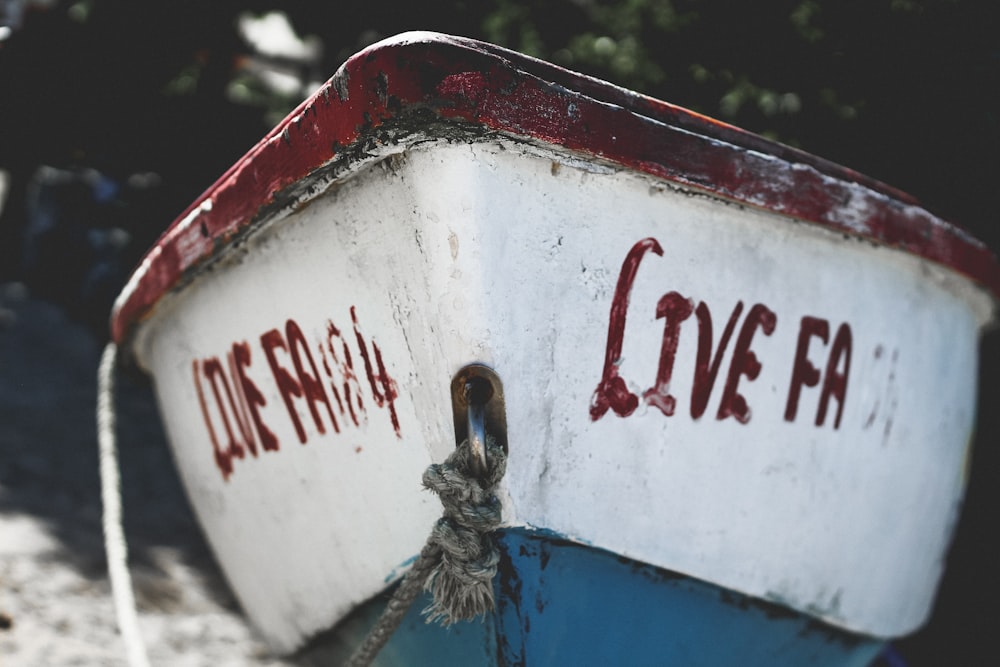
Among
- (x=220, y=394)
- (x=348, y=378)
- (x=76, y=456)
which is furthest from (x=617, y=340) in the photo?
(x=76, y=456)

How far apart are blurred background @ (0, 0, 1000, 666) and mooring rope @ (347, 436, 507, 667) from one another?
1906 mm

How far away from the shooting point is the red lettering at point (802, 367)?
138 centimetres

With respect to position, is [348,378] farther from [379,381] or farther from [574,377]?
[574,377]

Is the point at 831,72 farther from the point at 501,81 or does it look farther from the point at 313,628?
the point at 313,628

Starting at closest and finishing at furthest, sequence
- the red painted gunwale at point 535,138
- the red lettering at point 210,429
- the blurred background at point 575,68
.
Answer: the red painted gunwale at point 535,138 < the red lettering at point 210,429 < the blurred background at point 575,68

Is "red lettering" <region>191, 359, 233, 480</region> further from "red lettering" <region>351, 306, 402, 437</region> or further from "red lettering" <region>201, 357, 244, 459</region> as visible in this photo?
"red lettering" <region>351, 306, 402, 437</region>

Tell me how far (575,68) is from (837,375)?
2.35 metres

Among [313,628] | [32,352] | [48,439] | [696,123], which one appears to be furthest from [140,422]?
[696,123]

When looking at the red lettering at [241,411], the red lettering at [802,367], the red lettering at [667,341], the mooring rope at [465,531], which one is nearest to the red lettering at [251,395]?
the red lettering at [241,411]

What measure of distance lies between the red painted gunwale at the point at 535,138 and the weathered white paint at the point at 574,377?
0.04 metres

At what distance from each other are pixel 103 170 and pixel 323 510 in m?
3.21

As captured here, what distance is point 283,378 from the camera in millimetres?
1393

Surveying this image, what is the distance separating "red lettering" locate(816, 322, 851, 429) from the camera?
4.73ft

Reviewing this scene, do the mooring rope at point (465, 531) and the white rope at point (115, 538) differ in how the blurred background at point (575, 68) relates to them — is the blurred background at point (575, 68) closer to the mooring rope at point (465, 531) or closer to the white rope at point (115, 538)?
the white rope at point (115, 538)
